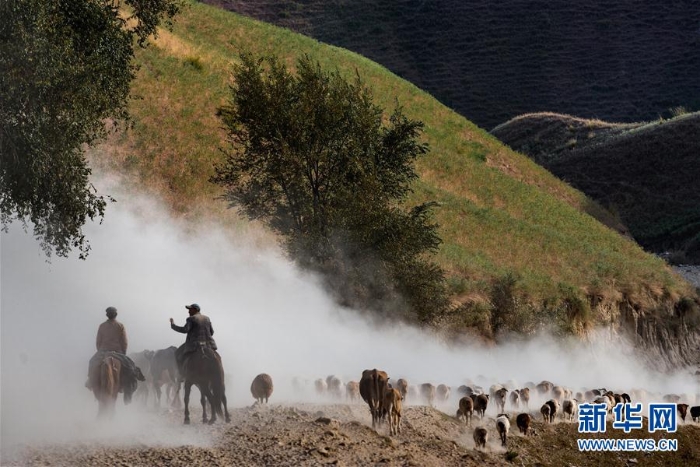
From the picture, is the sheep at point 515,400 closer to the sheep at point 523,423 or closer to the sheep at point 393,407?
the sheep at point 523,423

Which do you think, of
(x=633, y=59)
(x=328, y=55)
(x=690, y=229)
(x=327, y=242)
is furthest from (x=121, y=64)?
(x=633, y=59)

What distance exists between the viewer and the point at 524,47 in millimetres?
160750

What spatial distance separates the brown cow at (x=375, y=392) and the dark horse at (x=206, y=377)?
3.56 m

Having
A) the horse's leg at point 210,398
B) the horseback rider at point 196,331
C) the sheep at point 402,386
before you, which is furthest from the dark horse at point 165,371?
the sheep at point 402,386

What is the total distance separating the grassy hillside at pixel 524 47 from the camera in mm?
149250

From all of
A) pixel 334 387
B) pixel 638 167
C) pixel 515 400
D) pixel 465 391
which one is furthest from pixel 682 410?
pixel 638 167

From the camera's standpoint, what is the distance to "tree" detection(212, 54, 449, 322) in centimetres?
3953

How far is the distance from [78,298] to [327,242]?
10053 mm

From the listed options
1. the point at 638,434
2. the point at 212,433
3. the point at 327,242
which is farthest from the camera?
the point at 327,242

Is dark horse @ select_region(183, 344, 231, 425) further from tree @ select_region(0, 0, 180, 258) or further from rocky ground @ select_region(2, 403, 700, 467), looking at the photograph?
tree @ select_region(0, 0, 180, 258)

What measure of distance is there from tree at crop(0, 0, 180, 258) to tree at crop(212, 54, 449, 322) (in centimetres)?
1046

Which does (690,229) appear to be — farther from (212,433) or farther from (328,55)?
(212,433)

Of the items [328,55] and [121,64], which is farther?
[328,55]

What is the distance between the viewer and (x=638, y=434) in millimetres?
35219
